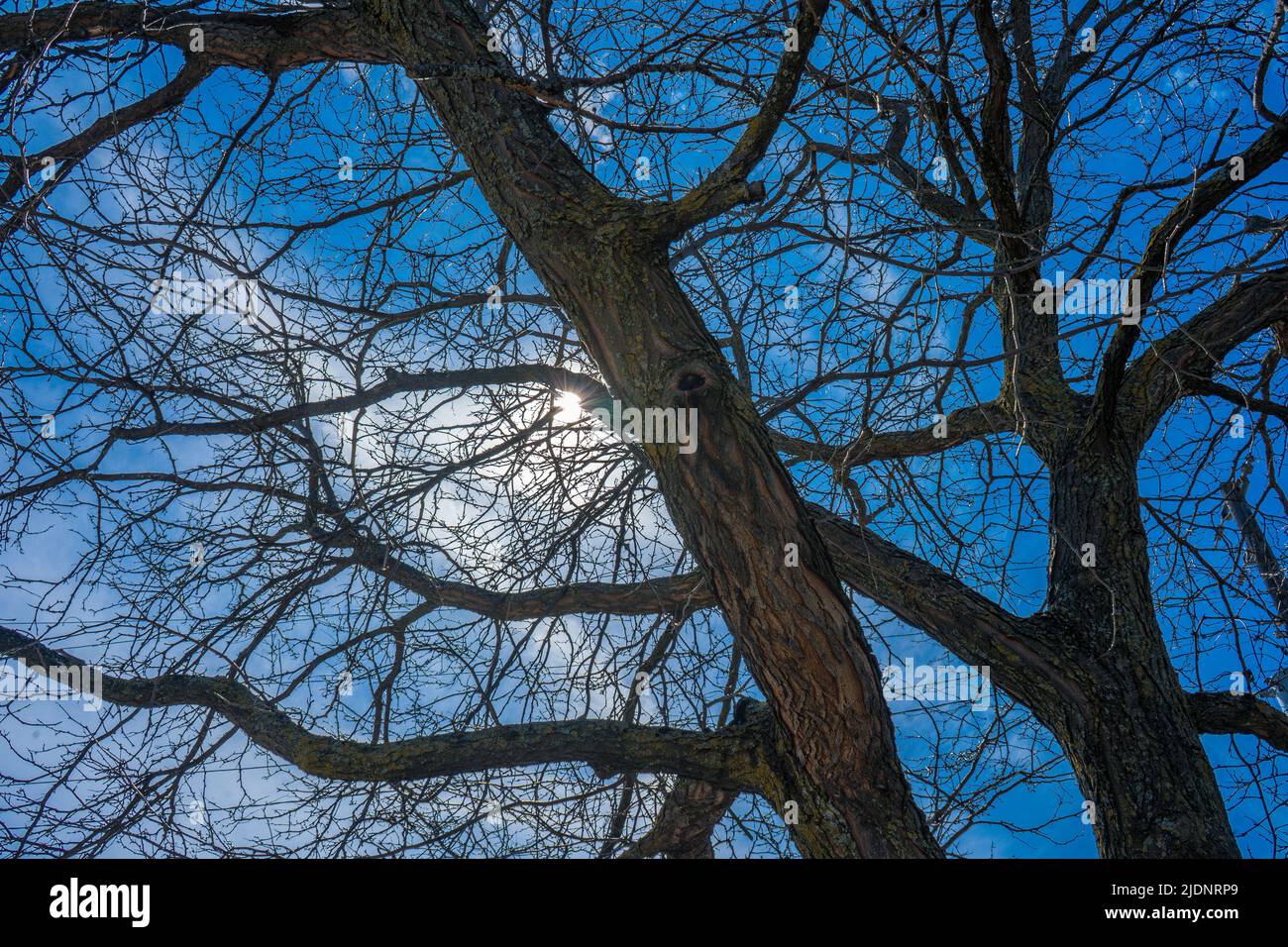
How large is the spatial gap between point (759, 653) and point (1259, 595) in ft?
8.46

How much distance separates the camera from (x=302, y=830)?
384cm

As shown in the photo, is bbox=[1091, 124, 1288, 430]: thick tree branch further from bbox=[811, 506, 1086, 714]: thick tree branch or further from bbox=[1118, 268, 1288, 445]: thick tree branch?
bbox=[811, 506, 1086, 714]: thick tree branch

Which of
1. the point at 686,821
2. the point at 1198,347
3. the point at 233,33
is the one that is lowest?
the point at 686,821

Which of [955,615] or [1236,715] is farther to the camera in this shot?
[1236,715]

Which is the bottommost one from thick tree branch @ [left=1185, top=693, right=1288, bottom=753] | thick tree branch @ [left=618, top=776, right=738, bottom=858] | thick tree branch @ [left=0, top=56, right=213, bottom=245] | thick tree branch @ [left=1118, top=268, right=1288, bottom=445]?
thick tree branch @ [left=618, top=776, right=738, bottom=858]

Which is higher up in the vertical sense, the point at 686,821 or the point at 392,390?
the point at 392,390

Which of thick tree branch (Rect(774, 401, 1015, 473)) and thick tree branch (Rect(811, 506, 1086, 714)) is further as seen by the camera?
thick tree branch (Rect(774, 401, 1015, 473))

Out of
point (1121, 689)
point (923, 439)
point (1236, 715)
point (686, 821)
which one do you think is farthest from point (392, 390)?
point (1236, 715)

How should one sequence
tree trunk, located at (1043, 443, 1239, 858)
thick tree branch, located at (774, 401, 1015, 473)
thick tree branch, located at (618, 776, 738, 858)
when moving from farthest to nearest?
thick tree branch, located at (774, 401, 1015, 473) < thick tree branch, located at (618, 776, 738, 858) < tree trunk, located at (1043, 443, 1239, 858)

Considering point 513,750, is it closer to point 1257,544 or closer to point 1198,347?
point 1198,347

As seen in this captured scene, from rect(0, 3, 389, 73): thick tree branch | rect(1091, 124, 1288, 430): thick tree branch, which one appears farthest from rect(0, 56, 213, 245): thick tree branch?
rect(1091, 124, 1288, 430): thick tree branch

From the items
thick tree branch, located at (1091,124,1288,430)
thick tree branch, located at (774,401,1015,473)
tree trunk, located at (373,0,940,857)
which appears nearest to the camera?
tree trunk, located at (373,0,940,857)
